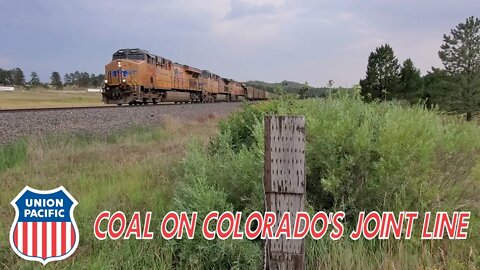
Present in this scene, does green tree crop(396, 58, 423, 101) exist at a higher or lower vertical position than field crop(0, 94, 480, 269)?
higher

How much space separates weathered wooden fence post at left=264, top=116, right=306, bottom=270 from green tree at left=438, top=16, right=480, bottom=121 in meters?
48.1

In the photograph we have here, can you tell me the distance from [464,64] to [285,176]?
187 feet

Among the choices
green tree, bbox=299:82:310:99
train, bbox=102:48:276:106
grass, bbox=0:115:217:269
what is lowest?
grass, bbox=0:115:217:269

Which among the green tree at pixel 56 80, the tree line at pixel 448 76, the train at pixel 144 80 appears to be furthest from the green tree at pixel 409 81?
the green tree at pixel 56 80

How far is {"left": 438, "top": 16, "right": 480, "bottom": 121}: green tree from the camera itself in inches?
1775

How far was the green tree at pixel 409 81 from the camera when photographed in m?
61.7

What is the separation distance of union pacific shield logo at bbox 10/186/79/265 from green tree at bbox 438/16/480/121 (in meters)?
48.8

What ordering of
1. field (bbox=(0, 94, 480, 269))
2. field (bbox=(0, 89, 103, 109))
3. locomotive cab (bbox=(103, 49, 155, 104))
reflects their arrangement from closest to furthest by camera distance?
field (bbox=(0, 94, 480, 269)) → locomotive cab (bbox=(103, 49, 155, 104)) → field (bbox=(0, 89, 103, 109))

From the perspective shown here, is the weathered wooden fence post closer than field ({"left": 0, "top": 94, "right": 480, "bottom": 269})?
Yes

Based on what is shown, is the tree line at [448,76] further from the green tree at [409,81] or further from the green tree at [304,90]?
the green tree at [304,90]

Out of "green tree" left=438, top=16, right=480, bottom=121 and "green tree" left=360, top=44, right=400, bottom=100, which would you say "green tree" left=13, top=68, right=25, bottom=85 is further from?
"green tree" left=438, top=16, right=480, bottom=121

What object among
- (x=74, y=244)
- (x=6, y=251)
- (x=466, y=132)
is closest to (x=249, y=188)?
(x=74, y=244)

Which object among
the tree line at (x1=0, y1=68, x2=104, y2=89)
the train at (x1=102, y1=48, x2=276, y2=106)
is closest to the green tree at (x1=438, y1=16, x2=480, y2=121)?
the train at (x1=102, y1=48, x2=276, y2=106)

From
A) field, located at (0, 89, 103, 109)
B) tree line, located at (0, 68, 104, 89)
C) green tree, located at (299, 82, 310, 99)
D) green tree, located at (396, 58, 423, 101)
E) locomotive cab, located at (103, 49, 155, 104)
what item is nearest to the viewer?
green tree, located at (299, 82, 310, 99)
